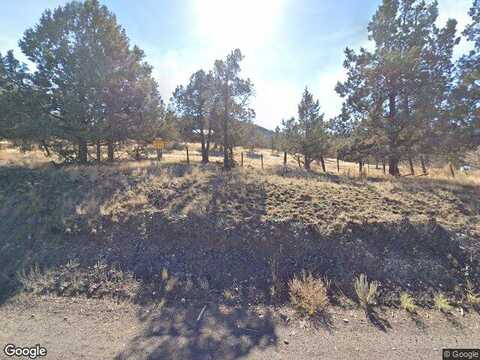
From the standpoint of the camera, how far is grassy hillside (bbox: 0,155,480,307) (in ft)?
15.9

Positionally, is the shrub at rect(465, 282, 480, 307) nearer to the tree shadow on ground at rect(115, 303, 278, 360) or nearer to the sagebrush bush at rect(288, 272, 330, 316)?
the sagebrush bush at rect(288, 272, 330, 316)

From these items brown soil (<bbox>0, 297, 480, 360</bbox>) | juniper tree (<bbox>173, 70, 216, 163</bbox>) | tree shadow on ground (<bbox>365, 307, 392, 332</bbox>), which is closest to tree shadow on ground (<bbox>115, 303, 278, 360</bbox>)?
brown soil (<bbox>0, 297, 480, 360</bbox>)

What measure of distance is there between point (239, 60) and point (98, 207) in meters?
14.4

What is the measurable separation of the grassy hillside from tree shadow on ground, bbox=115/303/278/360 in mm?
443

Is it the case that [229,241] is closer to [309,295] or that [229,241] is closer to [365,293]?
[309,295]

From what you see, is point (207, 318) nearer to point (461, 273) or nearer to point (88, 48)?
point (461, 273)

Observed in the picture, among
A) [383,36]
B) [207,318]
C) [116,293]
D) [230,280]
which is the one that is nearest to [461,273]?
[230,280]

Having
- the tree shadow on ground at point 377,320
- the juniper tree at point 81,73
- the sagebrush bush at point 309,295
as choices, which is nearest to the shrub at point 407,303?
the tree shadow on ground at point 377,320

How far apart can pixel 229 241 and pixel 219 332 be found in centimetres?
237

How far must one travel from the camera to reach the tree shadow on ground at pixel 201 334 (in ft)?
10.7

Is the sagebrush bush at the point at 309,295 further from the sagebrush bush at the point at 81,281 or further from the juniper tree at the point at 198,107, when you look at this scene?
the juniper tree at the point at 198,107

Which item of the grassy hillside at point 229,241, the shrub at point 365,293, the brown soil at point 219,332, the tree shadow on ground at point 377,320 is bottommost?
the tree shadow on ground at point 377,320

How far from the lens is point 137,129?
14.1m

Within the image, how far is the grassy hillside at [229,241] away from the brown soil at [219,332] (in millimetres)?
420
